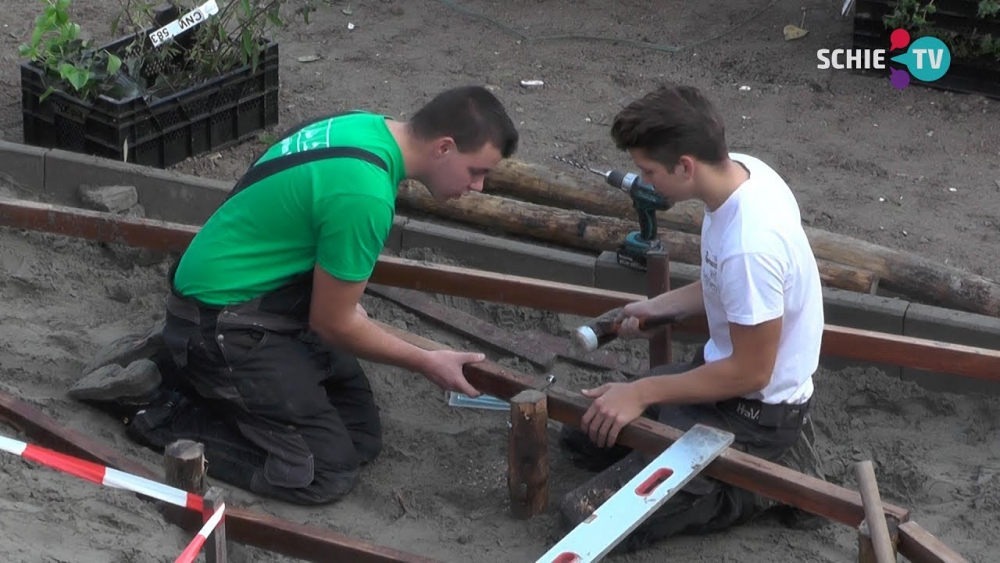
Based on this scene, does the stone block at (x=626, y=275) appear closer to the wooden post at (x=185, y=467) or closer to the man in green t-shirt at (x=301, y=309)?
the man in green t-shirt at (x=301, y=309)

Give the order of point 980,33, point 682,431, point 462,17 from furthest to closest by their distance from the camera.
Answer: point 462,17 → point 980,33 → point 682,431

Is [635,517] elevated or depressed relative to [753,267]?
depressed

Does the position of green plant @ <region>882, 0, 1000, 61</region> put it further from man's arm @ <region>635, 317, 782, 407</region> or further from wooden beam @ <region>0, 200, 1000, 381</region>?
man's arm @ <region>635, 317, 782, 407</region>

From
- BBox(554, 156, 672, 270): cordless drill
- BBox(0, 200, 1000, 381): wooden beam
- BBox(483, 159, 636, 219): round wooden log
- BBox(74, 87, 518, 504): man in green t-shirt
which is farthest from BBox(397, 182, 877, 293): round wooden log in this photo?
BBox(74, 87, 518, 504): man in green t-shirt

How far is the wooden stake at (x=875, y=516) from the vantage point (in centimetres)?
331

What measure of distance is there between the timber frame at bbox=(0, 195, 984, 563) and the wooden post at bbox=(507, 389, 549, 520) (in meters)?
0.10

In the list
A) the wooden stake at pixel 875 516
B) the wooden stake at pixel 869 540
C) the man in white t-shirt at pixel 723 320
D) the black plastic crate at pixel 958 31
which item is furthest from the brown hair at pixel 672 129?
the black plastic crate at pixel 958 31

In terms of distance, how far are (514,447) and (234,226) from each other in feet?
3.83

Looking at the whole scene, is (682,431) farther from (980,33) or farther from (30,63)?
(980,33)

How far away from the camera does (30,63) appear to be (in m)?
6.54

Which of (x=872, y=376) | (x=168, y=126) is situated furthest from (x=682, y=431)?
(x=168, y=126)

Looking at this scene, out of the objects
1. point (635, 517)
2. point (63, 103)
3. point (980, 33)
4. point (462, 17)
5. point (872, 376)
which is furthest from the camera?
point (462, 17)

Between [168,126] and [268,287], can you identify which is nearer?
[268,287]

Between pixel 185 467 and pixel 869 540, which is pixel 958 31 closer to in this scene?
pixel 869 540
